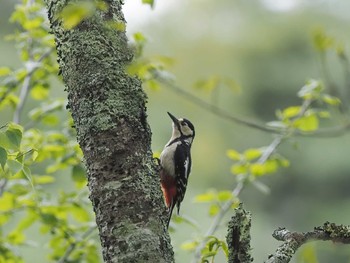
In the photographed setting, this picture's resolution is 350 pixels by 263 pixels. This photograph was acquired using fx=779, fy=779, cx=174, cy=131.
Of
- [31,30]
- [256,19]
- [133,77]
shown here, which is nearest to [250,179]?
[31,30]

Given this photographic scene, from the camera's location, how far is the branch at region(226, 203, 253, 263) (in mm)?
1870

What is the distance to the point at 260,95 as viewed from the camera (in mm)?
13906

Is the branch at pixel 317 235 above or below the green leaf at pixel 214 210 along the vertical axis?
below

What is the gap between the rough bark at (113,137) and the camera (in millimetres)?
1890

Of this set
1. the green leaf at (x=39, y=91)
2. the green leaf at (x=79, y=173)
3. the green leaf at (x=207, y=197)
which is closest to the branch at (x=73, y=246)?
the green leaf at (x=79, y=173)

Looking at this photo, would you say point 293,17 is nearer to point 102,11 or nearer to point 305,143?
point 305,143

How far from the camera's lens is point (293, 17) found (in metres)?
15.3

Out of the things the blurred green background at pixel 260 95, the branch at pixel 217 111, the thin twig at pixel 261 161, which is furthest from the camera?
the blurred green background at pixel 260 95

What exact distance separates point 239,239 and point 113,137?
1.36ft

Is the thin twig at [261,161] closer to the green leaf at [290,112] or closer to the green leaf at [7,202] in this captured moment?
the green leaf at [290,112]

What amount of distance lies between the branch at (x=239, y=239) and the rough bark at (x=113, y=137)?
152 millimetres

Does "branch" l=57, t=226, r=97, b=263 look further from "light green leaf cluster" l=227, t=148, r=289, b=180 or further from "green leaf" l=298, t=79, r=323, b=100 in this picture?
"green leaf" l=298, t=79, r=323, b=100

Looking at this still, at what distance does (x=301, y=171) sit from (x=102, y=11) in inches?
441

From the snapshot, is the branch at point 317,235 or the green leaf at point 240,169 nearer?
the branch at point 317,235
